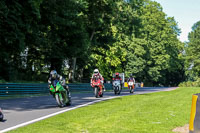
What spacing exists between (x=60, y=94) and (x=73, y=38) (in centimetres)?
2062

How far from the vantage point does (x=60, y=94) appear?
14.1 metres

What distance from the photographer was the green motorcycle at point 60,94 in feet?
45.0

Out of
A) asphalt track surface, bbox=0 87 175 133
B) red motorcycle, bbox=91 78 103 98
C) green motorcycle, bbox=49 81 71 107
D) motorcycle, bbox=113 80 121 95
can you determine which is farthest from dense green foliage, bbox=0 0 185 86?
green motorcycle, bbox=49 81 71 107

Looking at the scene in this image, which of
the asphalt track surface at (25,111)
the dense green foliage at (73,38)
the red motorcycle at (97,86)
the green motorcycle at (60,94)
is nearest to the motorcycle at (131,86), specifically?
the dense green foliage at (73,38)

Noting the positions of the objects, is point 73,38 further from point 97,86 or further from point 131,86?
point 97,86

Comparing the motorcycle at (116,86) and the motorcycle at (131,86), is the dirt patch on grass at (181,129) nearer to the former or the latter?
the motorcycle at (116,86)

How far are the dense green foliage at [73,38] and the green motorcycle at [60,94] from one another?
995 centimetres

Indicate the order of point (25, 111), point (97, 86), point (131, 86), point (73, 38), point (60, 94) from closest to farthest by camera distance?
point (25, 111) < point (60, 94) < point (97, 86) < point (131, 86) < point (73, 38)

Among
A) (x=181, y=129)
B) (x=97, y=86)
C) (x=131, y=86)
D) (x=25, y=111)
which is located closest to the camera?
(x=181, y=129)

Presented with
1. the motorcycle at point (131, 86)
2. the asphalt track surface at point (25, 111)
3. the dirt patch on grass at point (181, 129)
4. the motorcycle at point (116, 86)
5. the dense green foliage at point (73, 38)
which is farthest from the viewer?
the motorcycle at point (131, 86)

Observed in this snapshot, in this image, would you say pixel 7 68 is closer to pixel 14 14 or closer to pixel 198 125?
pixel 14 14

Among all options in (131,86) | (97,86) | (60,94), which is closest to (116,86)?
(131,86)

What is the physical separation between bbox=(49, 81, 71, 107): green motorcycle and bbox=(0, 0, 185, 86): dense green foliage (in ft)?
32.6

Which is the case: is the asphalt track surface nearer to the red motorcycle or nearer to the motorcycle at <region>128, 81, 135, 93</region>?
the red motorcycle
